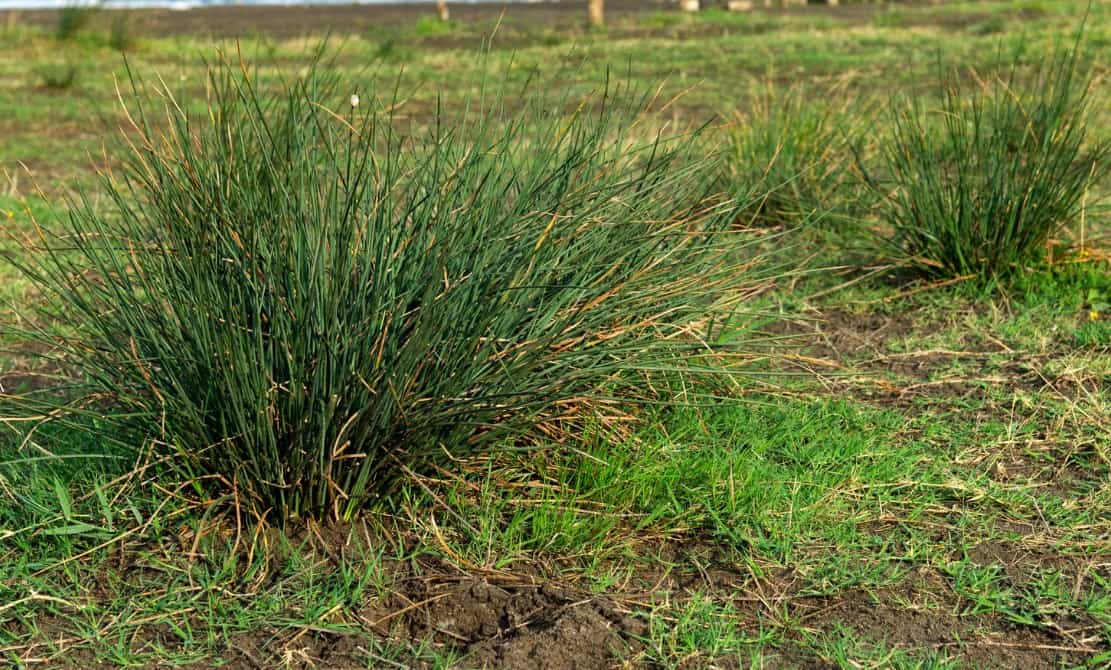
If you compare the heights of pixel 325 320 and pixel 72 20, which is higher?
pixel 72 20

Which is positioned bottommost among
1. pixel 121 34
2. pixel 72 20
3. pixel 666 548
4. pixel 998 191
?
pixel 666 548

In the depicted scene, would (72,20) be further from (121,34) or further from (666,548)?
(666,548)

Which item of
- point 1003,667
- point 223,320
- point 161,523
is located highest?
point 223,320

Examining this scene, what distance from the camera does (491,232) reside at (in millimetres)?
2609

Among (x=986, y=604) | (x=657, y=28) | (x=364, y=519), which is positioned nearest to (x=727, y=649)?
(x=986, y=604)

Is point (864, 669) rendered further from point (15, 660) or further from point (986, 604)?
point (15, 660)

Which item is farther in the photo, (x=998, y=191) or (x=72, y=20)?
(x=72, y=20)

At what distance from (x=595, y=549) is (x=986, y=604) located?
2.59 feet

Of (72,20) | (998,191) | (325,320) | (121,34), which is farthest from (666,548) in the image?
(72,20)

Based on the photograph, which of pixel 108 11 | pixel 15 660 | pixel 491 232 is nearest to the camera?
pixel 15 660

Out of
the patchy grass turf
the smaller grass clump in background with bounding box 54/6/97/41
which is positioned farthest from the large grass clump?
the smaller grass clump in background with bounding box 54/6/97/41

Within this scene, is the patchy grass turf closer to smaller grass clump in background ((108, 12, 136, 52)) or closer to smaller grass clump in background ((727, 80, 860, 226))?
smaller grass clump in background ((727, 80, 860, 226))

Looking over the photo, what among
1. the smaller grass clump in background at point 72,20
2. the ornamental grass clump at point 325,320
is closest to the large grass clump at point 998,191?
the ornamental grass clump at point 325,320

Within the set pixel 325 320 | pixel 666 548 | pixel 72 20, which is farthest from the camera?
pixel 72 20
